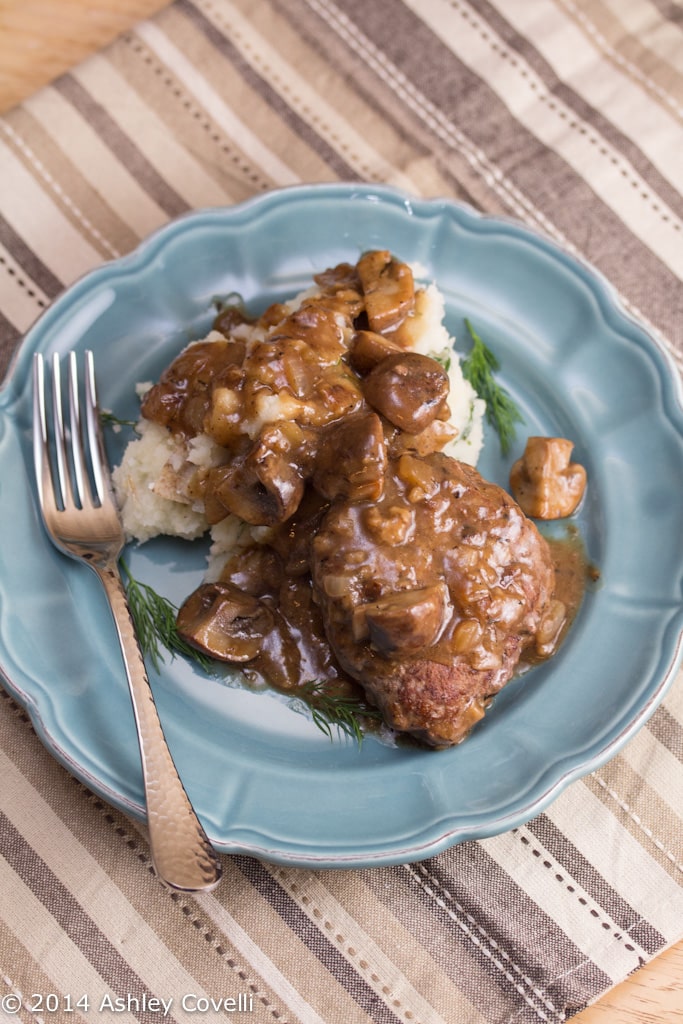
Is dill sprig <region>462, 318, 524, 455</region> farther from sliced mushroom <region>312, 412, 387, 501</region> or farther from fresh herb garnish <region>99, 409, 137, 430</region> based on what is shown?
fresh herb garnish <region>99, 409, 137, 430</region>

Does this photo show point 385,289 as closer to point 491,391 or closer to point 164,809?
point 491,391

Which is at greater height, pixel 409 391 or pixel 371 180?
pixel 371 180

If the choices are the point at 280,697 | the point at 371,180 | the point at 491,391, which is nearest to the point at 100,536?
the point at 280,697

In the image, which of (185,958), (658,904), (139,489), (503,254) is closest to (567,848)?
(658,904)

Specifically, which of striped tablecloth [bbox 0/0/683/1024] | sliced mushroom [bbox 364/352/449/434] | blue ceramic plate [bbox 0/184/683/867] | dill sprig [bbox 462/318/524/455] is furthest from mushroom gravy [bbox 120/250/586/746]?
striped tablecloth [bbox 0/0/683/1024]

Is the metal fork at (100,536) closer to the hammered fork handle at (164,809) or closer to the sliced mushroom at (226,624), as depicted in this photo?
A: the hammered fork handle at (164,809)

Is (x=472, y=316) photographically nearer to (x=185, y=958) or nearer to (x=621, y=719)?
(x=621, y=719)
